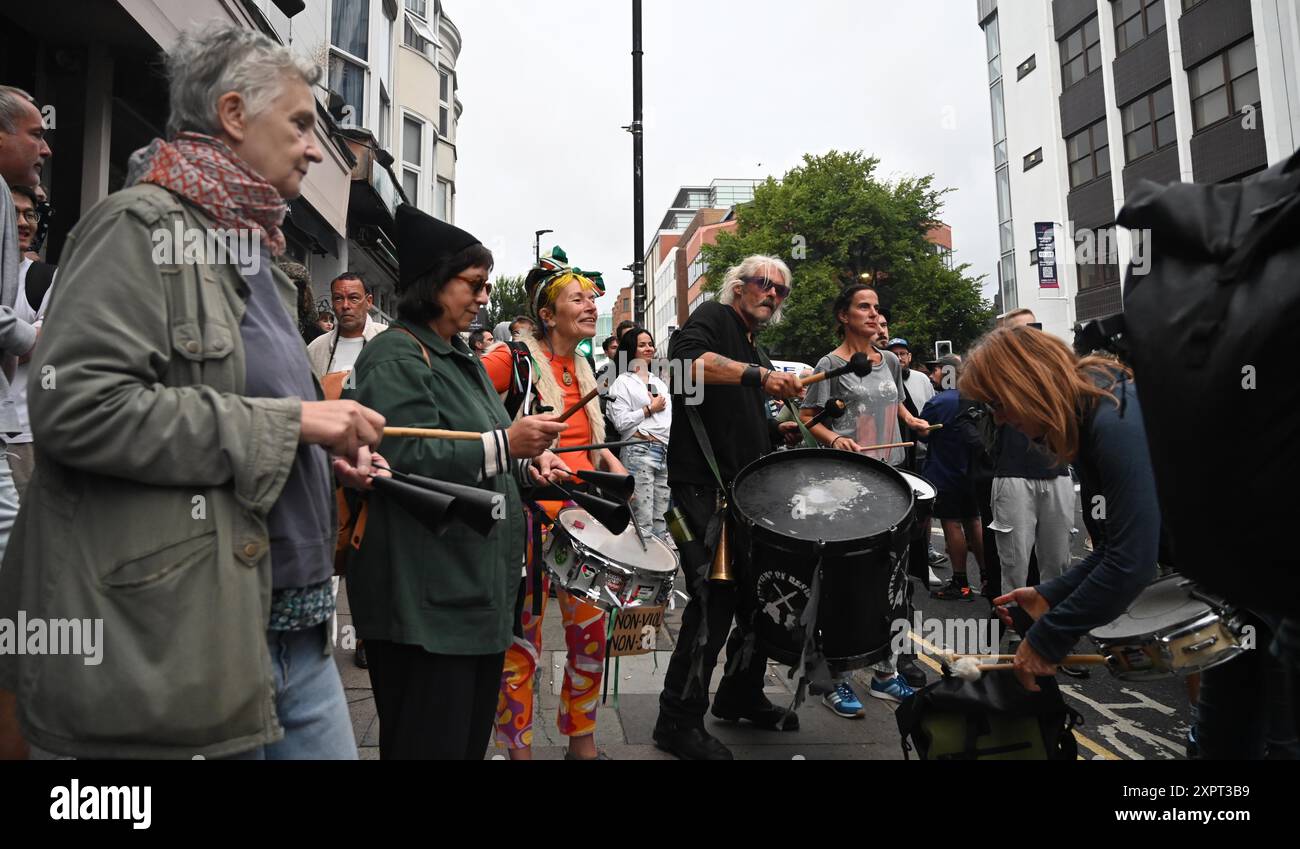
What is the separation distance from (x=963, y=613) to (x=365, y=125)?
51.0 ft

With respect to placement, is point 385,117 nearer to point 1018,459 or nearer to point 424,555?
point 1018,459

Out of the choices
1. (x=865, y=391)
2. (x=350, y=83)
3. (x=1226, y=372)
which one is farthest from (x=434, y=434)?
(x=350, y=83)

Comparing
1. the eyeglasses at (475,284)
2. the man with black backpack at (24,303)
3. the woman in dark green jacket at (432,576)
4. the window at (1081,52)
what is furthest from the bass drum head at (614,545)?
the window at (1081,52)

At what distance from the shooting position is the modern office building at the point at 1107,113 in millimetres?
21000

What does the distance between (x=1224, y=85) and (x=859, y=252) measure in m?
15.8

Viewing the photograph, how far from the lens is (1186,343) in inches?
53.2

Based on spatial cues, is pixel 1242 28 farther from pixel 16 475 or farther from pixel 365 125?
pixel 16 475

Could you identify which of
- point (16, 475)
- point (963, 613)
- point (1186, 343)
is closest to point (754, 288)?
point (1186, 343)

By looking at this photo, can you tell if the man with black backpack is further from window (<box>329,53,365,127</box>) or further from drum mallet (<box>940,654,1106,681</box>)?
window (<box>329,53,365,127</box>)

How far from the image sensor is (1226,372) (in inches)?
50.7

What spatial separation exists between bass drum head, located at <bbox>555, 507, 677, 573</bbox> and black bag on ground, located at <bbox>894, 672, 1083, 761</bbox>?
1019 mm

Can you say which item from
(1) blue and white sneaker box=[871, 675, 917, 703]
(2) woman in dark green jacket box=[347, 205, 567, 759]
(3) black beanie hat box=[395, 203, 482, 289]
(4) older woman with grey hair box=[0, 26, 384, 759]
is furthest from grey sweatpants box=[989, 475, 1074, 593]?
(4) older woman with grey hair box=[0, 26, 384, 759]

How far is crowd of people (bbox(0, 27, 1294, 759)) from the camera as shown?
4.34 feet
